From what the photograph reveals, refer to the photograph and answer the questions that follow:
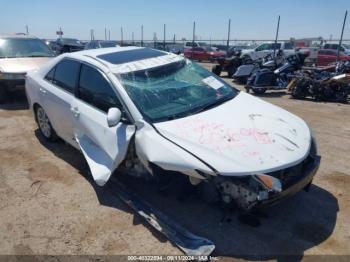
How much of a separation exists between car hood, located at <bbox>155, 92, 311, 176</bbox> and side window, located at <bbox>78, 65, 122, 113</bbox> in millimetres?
733

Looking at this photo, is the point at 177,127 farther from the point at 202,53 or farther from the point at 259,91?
the point at 202,53

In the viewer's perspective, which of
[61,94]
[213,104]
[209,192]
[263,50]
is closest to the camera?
[209,192]

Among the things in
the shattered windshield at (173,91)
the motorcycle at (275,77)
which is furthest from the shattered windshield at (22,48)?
the motorcycle at (275,77)

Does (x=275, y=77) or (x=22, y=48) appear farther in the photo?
(x=275, y=77)

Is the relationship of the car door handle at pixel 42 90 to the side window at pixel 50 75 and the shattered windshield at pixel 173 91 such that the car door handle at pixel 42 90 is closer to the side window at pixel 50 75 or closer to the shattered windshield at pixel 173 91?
the side window at pixel 50 75

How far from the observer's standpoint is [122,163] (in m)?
3.37

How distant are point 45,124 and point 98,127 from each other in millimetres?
1994

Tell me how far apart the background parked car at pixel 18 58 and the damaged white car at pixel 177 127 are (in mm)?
3535

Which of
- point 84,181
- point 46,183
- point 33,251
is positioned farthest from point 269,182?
point 46,183

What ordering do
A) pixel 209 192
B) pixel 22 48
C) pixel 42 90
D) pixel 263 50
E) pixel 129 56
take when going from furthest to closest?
pixel 263 50, pixel 22 48, pixel 42 90, pixel 129 56, pixel 209 192

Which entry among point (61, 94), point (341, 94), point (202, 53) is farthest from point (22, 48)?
point (202, 53)

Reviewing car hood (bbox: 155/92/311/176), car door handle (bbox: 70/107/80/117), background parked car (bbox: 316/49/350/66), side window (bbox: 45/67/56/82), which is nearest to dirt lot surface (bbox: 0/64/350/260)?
car hood (bbox: 155/92/311/176)

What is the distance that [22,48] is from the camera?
28.0ft

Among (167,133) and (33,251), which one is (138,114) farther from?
(33,251)
